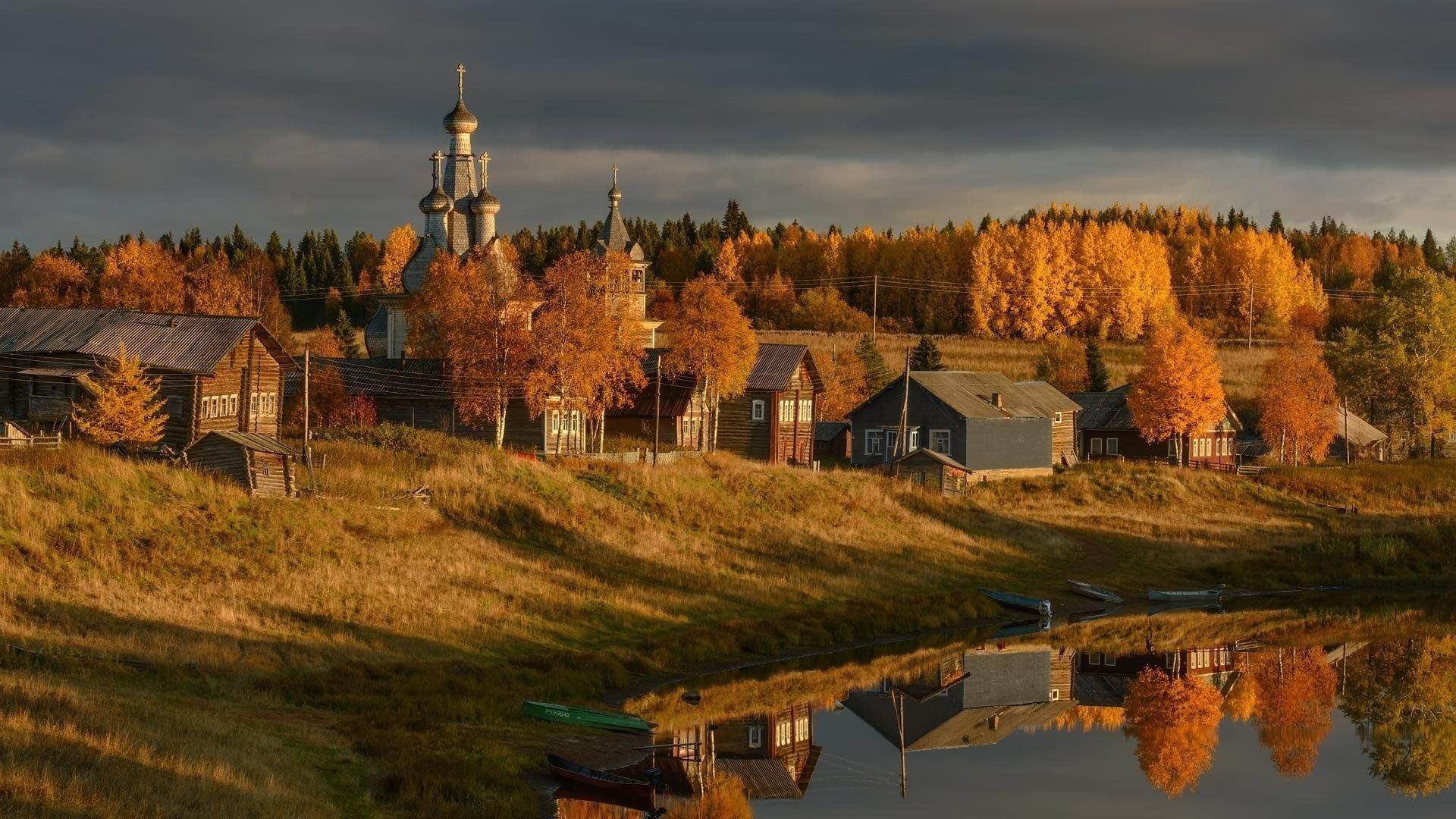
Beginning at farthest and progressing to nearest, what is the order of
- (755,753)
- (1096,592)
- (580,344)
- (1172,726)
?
(580,344)
(1096,592)
(1172,726)
(755,753)

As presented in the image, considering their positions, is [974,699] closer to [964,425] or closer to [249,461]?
[249,461]

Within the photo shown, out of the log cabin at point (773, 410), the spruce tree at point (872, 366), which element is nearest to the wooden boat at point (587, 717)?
the log cabin at point (773, 410)

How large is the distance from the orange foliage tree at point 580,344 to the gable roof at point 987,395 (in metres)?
17.4

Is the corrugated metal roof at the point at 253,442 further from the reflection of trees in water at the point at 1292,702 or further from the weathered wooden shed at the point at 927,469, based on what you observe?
the weathered wooden shed at the point at 927,469

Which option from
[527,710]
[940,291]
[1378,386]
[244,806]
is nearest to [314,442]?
[527,710]

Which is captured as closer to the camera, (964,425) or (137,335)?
(137,335)

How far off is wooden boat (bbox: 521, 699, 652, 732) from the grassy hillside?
629 mm

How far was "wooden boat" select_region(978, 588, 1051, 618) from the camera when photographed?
2090 inches

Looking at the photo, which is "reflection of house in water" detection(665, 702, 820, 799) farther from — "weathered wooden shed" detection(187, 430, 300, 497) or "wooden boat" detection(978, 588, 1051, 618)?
"weathered wooden shed" detection(187, 430, 300, 497)

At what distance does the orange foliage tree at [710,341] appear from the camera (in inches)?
2926

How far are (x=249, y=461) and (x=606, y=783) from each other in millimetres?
23460

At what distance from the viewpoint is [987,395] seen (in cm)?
8388

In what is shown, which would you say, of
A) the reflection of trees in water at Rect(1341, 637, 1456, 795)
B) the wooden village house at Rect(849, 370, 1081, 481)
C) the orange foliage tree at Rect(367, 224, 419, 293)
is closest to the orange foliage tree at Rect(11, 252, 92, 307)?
the orange foliage tree at Rect(367, 224, 419, 293)

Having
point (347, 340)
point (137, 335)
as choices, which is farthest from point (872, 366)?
point (137, 335)
